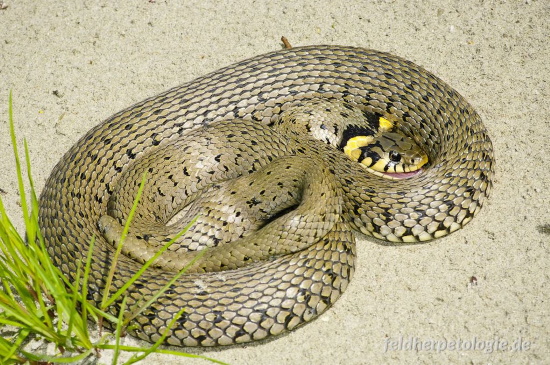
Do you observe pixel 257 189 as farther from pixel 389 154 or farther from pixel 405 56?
pixel 405 56

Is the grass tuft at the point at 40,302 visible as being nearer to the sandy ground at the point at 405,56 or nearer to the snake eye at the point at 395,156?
the sandy ground at the point at 405,56

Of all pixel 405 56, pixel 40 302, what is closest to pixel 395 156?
pixel 405 56

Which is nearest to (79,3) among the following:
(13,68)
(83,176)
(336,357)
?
(13,68)

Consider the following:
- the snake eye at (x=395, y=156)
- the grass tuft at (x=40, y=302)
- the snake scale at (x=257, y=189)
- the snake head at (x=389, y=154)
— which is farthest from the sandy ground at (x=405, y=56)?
the snake eye at (x=395, y=156)

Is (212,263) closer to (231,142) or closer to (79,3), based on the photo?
(231,142)

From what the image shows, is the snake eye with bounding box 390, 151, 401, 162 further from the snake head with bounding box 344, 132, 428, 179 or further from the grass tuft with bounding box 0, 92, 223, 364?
the grass tuft with bounding box 0, 92, 223, 364
